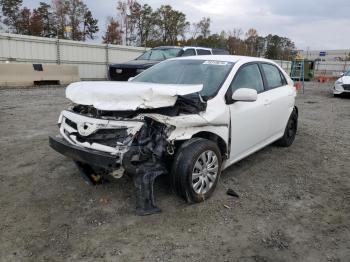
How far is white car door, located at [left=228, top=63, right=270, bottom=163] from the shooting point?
13.8 feet

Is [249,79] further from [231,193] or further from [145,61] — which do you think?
[145,61]

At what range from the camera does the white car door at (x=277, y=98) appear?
5.11 m

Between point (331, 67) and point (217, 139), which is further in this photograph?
point (331, 67)

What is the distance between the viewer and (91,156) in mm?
3328

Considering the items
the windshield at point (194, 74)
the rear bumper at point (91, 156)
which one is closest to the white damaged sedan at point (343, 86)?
the windshield at point (194, 74)

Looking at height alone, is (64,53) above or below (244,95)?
above

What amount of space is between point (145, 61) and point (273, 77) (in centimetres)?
694

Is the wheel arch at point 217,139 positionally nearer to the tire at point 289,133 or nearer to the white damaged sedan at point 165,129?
the white damaged sedan at point 165,129

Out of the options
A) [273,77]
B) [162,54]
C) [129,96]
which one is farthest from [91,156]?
[162,54]

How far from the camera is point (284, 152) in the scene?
580 centimetres

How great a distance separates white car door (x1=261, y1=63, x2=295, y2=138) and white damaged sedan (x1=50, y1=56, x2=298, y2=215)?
634 mm

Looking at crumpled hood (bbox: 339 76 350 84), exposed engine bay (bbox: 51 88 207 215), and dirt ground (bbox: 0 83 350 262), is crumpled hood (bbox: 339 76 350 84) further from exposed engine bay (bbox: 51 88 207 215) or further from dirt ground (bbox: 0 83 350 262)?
exposed engine bay (bbox: 51 88 207 215)

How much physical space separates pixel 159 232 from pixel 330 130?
5.89 m

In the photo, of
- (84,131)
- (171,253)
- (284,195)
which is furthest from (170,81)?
(171,253)
